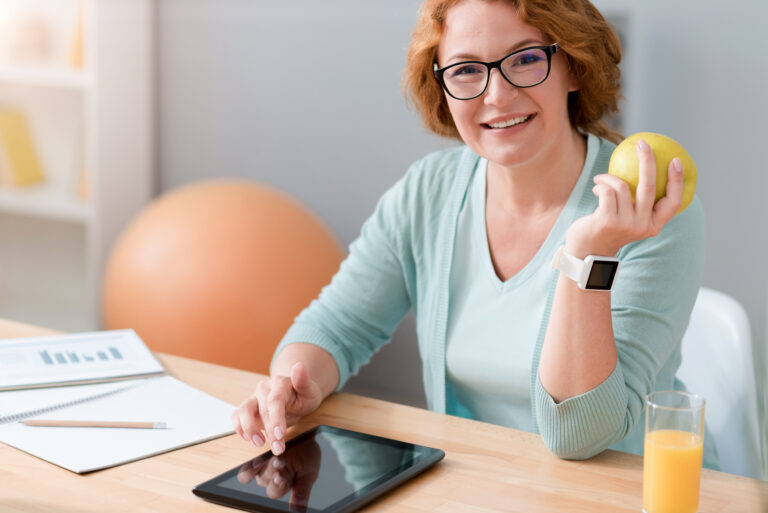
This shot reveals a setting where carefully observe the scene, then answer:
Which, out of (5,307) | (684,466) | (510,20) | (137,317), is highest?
(510,20)

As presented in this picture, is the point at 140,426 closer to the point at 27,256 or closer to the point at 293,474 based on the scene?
the point at 293,474

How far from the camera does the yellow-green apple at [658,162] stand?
1137 mm

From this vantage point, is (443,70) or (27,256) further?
(27,256)

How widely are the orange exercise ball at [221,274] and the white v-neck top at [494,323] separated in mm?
1183

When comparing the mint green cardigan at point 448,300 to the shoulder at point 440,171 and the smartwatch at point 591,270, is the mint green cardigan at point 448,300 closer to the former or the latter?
the shoulder at point 440,171

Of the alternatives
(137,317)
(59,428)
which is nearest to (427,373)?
(59,428)

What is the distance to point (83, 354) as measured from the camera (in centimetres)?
152

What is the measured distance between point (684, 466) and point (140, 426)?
68cm

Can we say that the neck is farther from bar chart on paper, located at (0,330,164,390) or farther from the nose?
bar chart on paper, located at (0,330,164,390)

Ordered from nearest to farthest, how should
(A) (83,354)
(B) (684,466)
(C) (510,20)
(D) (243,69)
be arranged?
(B) (684,466) → (C) (510,20) → (A) (83,354) → (D) (243,69)

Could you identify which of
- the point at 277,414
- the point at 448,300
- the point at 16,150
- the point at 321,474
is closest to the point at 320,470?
the point at 321,474

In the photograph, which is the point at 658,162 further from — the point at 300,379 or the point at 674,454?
the point at 300,379

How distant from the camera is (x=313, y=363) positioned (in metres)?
1.45

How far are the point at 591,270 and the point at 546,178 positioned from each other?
38cm
